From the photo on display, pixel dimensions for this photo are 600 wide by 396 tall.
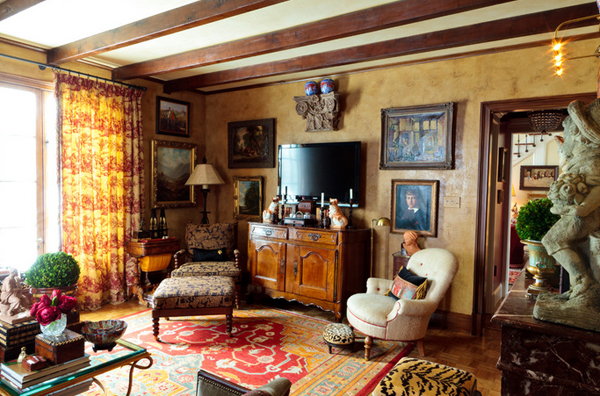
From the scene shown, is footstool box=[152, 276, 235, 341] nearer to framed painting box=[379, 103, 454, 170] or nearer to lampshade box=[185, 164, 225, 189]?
lampshade box=[185, 164, 225, 189]

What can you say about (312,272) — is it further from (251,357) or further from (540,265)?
(540,265)

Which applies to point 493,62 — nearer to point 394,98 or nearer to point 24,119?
point 394,98

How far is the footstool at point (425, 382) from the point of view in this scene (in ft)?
6.38

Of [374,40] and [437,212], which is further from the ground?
[374,40]

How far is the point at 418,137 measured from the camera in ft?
13.7

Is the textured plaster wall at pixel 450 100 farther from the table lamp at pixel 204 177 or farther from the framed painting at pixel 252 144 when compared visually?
the table lamp at pixel 204 177

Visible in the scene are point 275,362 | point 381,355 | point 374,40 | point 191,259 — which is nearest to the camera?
point 275,362

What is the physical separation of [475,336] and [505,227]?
1813 millimetres

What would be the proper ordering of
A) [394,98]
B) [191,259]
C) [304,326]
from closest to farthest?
1. [304,326]
2. [394,98]
3. [191,259]

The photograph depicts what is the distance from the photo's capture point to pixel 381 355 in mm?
3357

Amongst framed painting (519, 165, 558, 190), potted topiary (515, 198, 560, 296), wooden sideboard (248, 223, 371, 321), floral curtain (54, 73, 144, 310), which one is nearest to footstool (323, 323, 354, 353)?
wooden sideboard (248, 223, 371, 321)

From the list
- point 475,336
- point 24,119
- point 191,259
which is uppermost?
point 24,119

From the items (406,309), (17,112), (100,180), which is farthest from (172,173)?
(406,309)

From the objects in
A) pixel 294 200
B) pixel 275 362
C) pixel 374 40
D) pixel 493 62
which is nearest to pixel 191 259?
pixel 294 200
